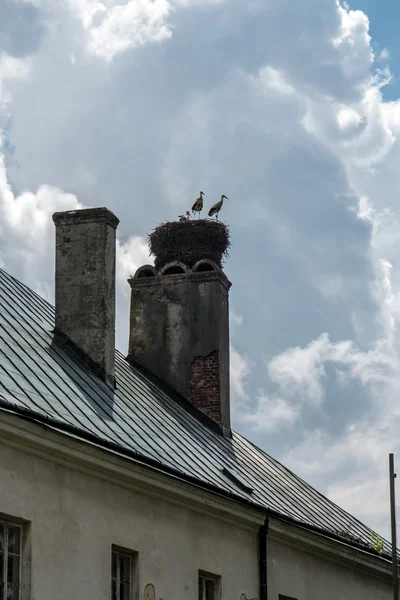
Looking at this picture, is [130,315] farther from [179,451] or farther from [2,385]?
[2,385]

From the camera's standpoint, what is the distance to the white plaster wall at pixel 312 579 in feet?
70.7

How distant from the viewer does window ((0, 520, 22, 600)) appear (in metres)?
14.9

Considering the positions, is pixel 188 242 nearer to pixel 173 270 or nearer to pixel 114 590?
pixel 173 270

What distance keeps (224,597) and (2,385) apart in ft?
18.4

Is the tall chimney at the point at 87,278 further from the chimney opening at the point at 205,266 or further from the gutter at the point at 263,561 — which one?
the chimney opening at the point at 205,266

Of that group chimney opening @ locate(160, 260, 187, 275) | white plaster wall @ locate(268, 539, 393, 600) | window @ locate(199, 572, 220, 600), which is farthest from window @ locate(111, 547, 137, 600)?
chimney opening @ locate(160, 260, 187, 275)

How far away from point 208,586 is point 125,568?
2.52m

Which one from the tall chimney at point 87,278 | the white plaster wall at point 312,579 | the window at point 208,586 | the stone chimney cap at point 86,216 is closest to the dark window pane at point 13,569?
the window at point 208,586

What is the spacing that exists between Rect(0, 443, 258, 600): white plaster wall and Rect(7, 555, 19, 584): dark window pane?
7.6 inches

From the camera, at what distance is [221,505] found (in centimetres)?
1956

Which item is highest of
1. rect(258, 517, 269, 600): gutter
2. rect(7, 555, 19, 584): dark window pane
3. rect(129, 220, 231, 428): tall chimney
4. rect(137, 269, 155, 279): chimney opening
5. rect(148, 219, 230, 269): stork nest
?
rect(148, 219, 230, 269): stork nest

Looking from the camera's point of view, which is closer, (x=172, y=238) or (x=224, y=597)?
(x=224, y=597)

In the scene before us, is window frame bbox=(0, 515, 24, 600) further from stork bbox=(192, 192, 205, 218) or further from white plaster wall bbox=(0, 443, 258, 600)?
stork bbox=(192, 192, 205, 218)

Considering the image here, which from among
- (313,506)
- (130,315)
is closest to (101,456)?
(313,506)
